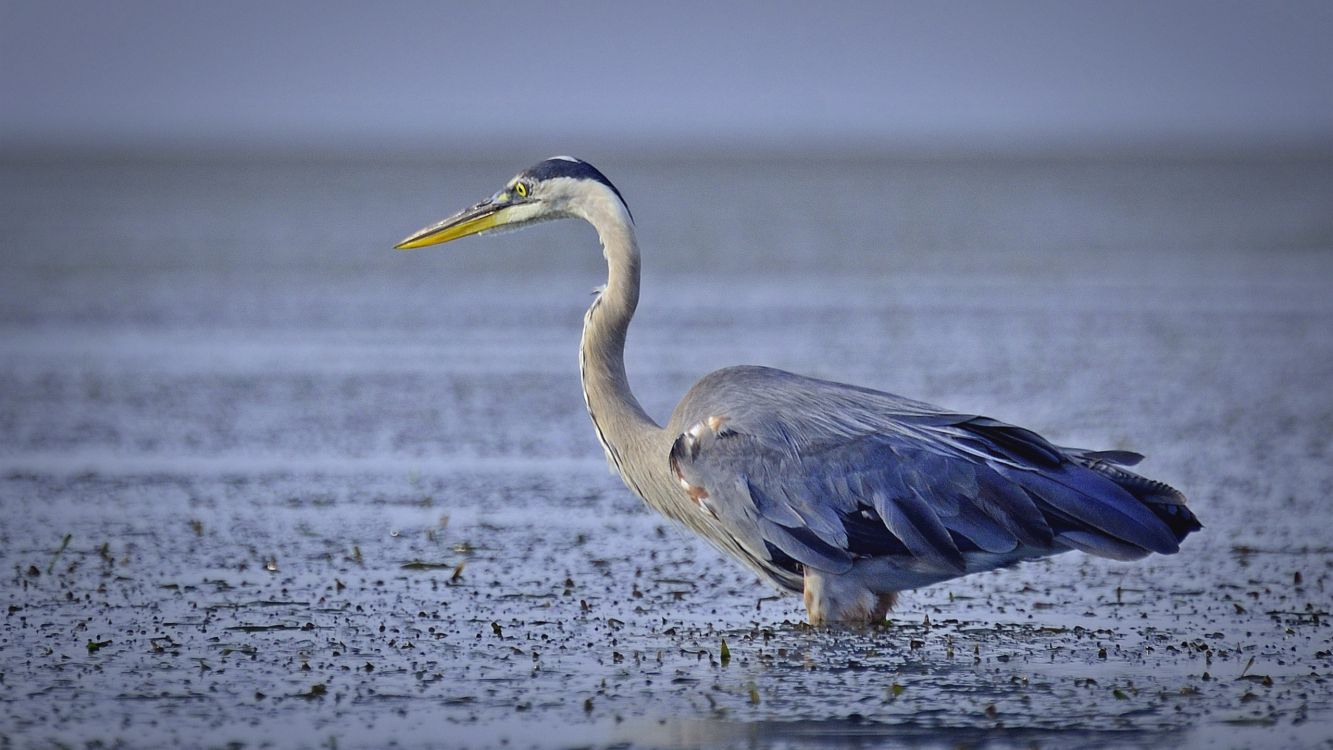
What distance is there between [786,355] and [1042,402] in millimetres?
2632

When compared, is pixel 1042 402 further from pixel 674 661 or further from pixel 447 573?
pixel 674 661

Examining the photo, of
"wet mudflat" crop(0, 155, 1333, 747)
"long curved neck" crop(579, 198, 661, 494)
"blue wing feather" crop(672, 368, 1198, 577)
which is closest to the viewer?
"wet mudflat" crop(0, 155, 1333, 747)

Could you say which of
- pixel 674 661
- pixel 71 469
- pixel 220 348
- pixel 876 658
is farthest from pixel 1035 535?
pixel 220 348

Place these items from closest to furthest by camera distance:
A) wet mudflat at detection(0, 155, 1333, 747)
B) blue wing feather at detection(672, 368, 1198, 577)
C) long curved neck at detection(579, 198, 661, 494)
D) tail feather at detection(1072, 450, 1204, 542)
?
wet mudflat at detection(0, 155, 1333, 747), blue wing feather at detection(672, 368, 1198, 577), tail feather at detection(1072, 450, 1204, 542), long curved neck at detection(579, 198, 661, 494)

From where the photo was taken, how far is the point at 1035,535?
6.48 m

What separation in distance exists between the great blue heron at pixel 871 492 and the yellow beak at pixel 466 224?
1257 millimetres

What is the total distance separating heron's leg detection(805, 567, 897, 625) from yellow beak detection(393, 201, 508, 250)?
2084 mm

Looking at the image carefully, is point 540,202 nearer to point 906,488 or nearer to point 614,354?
point 614,354

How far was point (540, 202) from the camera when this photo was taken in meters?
7.76

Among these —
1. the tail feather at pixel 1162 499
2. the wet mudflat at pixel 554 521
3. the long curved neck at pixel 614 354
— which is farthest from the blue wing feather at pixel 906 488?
the long curved neck at pixel 614 354

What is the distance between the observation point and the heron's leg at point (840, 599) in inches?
264

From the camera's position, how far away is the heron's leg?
6.70m

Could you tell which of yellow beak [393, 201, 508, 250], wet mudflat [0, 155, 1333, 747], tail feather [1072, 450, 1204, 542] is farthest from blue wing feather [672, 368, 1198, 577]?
yellow beak [393, 201, 508, 250]

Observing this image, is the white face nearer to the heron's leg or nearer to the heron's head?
the heron's head
